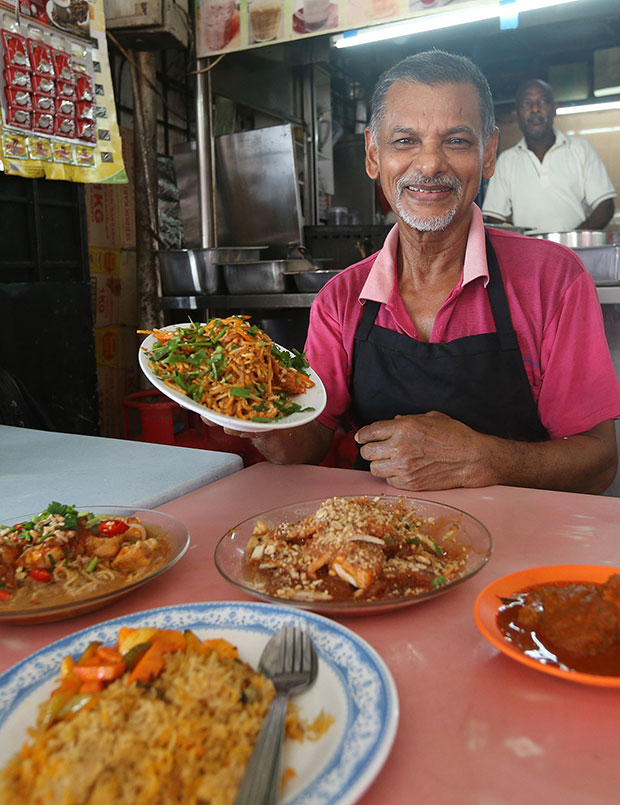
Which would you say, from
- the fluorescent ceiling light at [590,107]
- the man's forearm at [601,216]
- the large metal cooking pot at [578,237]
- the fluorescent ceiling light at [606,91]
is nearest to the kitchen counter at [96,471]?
the large metal cooking pot at [578,237]

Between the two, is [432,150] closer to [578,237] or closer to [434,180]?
[434,180]

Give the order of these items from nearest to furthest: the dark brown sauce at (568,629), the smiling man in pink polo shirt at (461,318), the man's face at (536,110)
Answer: the dark brown sauce at (568,629), the smiling man in pink polo shirt at (461,318), the man's face at (536,110)

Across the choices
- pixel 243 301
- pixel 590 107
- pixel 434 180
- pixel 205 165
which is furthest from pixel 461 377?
pixel 590 107

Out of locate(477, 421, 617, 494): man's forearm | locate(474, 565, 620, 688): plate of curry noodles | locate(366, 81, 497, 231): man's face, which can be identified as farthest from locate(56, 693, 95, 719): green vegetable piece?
locate(366, 81, 497, 231): man's face

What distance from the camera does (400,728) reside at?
0.78m

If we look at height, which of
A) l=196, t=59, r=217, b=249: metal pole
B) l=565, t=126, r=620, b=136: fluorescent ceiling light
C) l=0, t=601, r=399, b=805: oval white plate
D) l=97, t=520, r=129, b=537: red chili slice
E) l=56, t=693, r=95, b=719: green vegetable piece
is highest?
l=565, t=126, r=620, b=136: fluorescent ceiling light

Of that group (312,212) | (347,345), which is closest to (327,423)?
(347,345)

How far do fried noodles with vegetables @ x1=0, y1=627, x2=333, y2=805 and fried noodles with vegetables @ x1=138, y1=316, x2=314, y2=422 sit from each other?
2.34 ft

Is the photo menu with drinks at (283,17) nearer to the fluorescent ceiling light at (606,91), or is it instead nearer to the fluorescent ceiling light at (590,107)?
the fluorescent ceiling light at (606,91)

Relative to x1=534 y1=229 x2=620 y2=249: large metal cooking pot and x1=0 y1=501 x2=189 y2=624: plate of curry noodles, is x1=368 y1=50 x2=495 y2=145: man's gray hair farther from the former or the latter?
x1=534 y1=229 x2=620 y2=249: large metal cooking pot

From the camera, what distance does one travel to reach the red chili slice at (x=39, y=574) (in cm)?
112

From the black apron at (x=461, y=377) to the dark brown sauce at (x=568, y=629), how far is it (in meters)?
1.19

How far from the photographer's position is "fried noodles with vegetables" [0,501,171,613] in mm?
1092

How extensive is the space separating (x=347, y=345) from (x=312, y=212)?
17.3 ft
